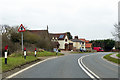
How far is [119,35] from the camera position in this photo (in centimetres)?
2708

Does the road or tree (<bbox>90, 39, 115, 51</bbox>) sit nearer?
the road

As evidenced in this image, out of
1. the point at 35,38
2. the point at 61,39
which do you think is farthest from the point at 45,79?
the point at 61,39

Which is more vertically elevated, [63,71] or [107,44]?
[107,44]

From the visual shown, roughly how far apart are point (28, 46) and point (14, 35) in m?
2.95

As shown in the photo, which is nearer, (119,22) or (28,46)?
(119,22)

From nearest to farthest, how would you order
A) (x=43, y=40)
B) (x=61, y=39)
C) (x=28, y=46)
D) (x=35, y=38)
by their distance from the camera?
(x=28, y=46), (x=35, y=38), (x=43, y=40), (x=61, y=39)

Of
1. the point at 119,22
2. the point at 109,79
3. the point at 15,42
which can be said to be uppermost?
the point at 119,22

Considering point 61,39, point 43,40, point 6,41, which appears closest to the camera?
point 6,41

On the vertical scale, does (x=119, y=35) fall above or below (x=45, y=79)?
above

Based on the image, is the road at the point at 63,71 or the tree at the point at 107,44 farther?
Result: the tree at the point at 107,44

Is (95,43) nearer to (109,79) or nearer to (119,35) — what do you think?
(119,35)

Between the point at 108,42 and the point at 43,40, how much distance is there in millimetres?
68149

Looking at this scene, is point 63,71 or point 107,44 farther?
point 107,44

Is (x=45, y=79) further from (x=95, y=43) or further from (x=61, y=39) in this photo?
(x=95, y=43)
